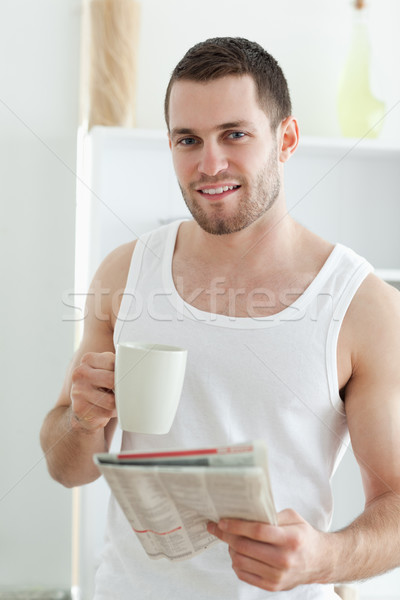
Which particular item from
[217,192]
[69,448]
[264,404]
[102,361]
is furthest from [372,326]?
[69,448]

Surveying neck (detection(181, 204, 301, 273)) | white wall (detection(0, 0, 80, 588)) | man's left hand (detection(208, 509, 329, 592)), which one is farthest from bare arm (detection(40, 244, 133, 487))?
white wall (detection(0, 0, 80, 588))

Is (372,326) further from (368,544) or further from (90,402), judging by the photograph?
(90,402)

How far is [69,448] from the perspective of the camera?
1.26 m

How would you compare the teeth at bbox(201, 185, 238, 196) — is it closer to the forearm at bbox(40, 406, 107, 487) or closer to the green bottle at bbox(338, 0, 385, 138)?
the forearm at bbox(40, 406, 107, 487)

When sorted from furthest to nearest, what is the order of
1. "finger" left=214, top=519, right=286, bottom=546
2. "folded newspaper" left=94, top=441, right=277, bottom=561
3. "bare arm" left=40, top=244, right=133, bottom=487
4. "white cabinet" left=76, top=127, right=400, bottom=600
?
"white cabinet" left=76, top=127, right=400, bottom=600 < "bare arm" left=40, top=244, right=133, bottom=487 < "finger" left=214, top=519, right=286, bottom=546 < "folded newspaper" left=94, top=441, right=277, bottom=561

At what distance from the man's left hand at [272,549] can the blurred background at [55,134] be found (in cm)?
141

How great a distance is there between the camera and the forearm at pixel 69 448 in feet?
4.09

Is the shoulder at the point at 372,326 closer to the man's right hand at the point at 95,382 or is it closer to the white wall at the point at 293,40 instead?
the man's right hand at the point at 95,382

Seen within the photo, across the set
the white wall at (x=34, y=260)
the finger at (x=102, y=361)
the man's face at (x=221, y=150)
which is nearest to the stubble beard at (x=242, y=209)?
the man's face at (x=221, y=150)

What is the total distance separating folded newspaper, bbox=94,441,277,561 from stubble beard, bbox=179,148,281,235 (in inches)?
21.7

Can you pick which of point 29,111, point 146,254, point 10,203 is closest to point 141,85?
point 29,111

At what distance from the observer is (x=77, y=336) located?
2.18 meters

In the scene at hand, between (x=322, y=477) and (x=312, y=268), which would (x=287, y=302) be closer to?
(x=312, y=268)

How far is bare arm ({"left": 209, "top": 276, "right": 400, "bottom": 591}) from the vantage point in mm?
854
